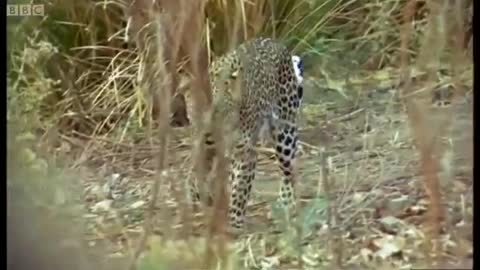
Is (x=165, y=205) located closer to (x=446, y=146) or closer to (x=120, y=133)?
(x=120, y=133)

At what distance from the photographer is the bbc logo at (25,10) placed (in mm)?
1840

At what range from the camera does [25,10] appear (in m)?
1.85

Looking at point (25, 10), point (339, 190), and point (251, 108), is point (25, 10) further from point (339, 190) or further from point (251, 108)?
point (339, 190)

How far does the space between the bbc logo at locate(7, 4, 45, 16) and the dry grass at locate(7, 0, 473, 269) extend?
26 mm

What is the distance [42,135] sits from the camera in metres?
1.84

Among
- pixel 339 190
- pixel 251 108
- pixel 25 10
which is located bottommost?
pixel 339 190

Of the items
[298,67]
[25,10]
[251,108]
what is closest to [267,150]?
[251,108]

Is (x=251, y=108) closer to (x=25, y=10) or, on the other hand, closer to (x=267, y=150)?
(x=267, y=150)

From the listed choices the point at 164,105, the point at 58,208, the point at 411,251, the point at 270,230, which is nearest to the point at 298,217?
the point at 270,230

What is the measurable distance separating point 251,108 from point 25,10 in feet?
1.93

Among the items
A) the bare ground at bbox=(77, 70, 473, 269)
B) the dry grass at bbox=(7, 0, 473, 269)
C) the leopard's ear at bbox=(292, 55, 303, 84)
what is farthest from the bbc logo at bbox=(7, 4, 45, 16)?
the leopard's ear at bbox=(292, 55, 303, 84)

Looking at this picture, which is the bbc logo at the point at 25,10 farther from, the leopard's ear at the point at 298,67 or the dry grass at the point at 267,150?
the leopard's ear at the point at 298,67

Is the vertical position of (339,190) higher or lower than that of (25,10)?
lower

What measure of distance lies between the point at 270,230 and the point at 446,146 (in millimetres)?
440
